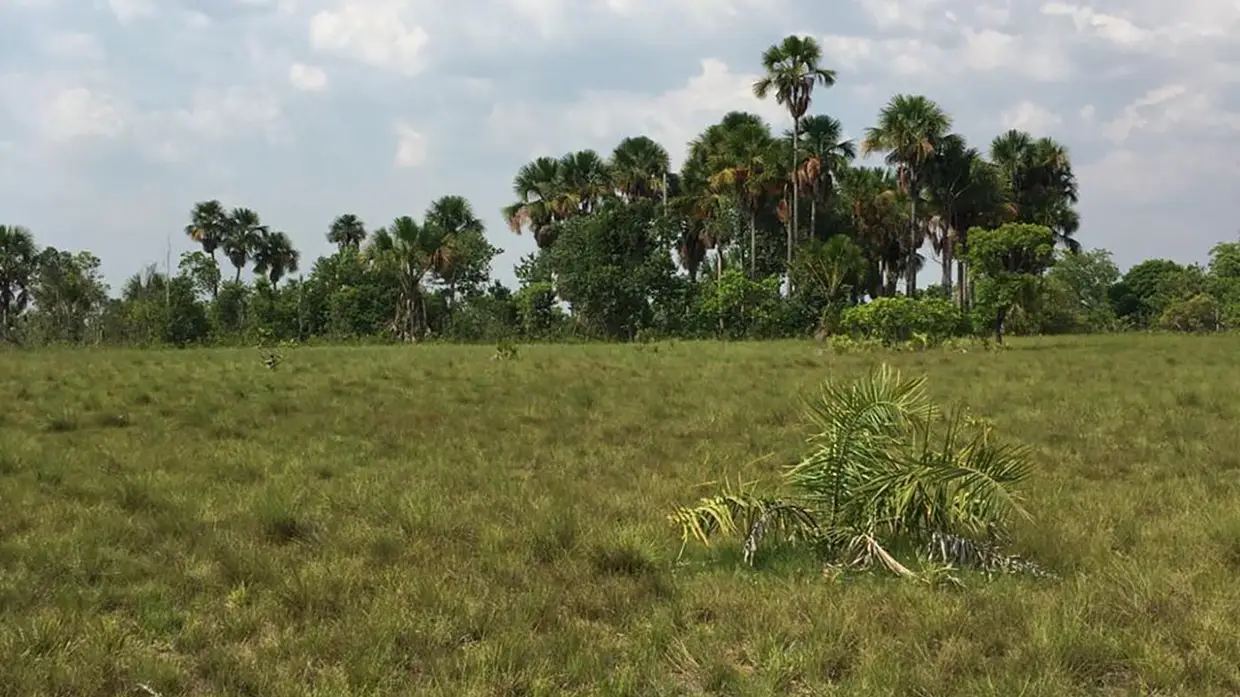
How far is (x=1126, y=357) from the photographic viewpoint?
2572 centimetres

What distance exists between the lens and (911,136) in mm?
45750

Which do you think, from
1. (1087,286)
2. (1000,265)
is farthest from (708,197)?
(1087,286)

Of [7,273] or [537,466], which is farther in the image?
[7,273]

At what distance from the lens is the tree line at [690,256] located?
4778cm

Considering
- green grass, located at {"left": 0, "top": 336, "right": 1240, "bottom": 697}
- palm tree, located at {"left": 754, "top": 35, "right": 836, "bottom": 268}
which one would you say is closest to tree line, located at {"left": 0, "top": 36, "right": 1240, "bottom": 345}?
palm tree, located at {"left": 754, "top": 35, "right": 836, "bottom": 268}

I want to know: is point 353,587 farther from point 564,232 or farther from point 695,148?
point 695,148

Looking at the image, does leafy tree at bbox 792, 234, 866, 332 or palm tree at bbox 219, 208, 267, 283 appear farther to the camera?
palm tree at bbox 219, 208, 267, 283

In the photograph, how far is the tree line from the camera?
4778cm

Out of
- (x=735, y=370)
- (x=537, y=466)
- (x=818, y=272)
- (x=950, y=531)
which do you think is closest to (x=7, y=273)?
(x=818, y=272)

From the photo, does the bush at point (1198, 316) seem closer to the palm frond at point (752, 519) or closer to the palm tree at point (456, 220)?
the palm tree at point (456, 220)

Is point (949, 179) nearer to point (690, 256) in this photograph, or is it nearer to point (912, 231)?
point (912, 231)

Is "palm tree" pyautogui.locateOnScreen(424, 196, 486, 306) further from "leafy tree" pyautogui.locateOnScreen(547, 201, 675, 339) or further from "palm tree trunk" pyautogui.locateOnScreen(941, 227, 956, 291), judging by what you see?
"palm tree trunk" pyautogui.locateOnScreen(941, 227, 956, 291)

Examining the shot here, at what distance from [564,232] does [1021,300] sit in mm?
25134

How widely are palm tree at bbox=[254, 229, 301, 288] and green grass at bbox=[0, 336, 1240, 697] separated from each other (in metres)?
64.1
